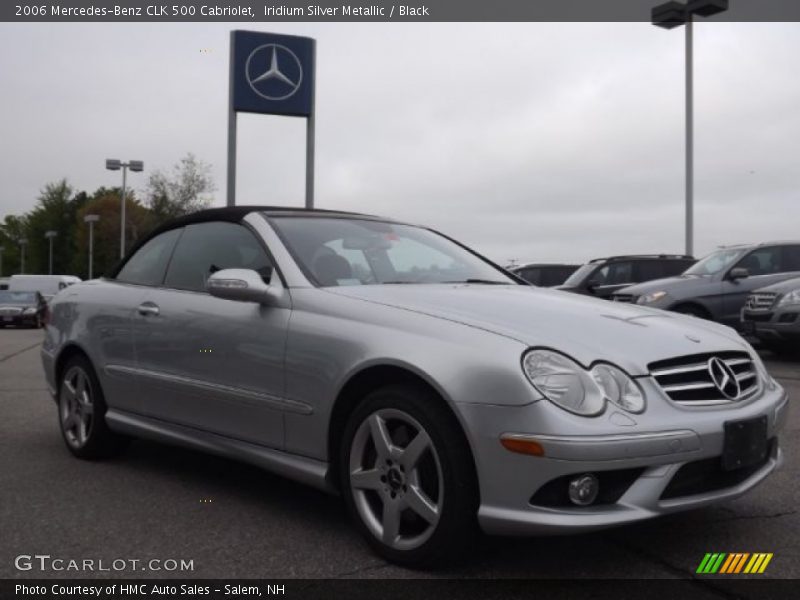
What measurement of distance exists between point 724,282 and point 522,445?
1046cm

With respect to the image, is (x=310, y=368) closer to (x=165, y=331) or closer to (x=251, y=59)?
(x=165, y=331)

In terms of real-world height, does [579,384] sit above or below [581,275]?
below

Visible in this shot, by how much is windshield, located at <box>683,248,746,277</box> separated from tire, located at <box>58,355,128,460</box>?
31.7ft

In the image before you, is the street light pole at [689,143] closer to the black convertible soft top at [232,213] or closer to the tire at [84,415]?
the black convertible soft top at [232,213]

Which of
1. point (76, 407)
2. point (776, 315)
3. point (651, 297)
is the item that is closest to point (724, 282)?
point (651, 297)

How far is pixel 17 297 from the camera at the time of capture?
27.7 meters

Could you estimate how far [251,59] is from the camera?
12.3 metres

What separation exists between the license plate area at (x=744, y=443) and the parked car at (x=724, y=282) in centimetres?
904

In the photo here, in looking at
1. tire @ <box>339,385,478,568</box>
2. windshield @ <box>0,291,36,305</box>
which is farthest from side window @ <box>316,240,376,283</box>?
windshield @ <box>0,291,36,305</box>

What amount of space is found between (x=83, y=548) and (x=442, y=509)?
1505 mm

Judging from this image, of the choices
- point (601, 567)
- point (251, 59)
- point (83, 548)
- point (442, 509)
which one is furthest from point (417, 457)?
point (251, 59)

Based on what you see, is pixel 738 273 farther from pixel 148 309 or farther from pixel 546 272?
pixel 148 309

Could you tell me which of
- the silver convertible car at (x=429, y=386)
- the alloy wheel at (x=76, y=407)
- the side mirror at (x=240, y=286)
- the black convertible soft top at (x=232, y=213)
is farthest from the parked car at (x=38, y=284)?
the side mirror at (x=240, y=286)

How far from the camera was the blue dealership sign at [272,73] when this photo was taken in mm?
12164
